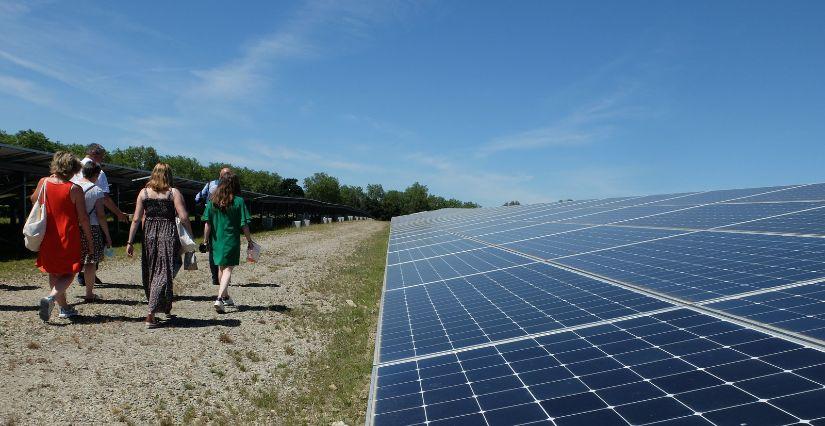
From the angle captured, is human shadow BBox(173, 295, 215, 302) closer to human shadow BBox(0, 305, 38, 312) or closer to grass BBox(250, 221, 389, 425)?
grass BBox(250, 221, 389, 425)

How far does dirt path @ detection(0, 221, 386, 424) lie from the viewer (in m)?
4.99

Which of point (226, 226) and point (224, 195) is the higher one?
point (224, 195)

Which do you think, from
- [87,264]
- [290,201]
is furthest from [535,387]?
[290,201]

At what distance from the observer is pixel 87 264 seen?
8.42 m

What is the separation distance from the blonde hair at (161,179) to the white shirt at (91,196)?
5.12ft

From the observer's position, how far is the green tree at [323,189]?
173 m

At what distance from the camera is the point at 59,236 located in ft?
24.0

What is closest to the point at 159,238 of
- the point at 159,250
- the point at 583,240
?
the point at 159,250

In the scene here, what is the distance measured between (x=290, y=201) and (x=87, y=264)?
180 feet

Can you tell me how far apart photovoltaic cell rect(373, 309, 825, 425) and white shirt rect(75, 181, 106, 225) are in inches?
272

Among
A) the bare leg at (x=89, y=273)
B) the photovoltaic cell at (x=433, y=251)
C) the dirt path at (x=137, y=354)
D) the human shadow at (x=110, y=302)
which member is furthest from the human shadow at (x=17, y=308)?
the photovoltaic cell at (x=433, y=251)

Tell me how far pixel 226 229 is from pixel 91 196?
227cm

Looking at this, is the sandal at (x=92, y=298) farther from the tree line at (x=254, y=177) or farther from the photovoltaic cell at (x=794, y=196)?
the tree line at (x=254, y=177)

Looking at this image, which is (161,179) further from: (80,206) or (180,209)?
(80,206)
